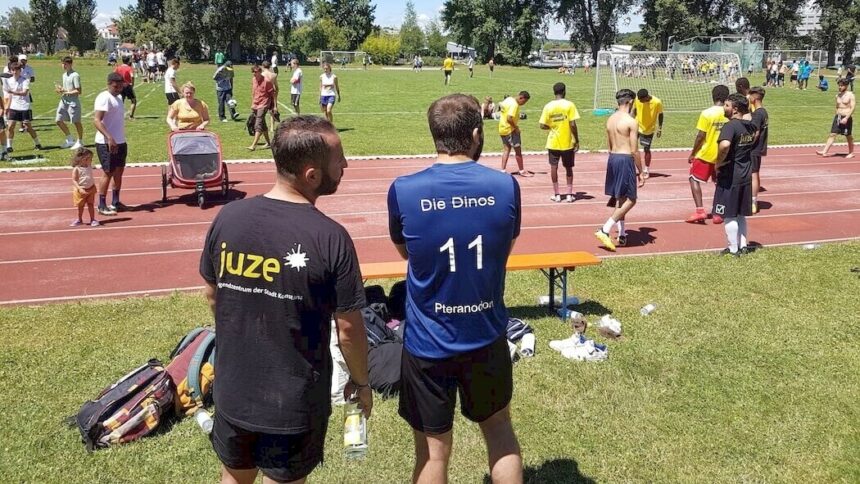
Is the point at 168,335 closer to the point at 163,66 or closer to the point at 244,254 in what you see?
the point at 244,254

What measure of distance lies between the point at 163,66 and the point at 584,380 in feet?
133

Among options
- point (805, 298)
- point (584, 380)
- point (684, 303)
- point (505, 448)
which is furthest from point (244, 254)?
point (805, 298)

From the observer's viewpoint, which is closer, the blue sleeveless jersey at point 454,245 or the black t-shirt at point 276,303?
the black t-shirt at point 276,303

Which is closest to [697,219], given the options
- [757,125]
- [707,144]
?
[707,144]

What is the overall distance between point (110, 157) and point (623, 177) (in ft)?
23.5

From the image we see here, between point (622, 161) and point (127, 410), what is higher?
point (622, 161)

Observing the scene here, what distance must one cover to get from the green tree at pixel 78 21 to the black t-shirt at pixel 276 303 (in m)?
100.0

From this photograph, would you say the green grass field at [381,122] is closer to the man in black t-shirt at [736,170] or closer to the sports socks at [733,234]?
the man in black t-shirt at [736,170]

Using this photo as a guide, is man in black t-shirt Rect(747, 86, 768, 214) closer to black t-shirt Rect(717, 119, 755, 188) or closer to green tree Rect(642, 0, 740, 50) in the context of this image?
black t-shirt Rect(717, 119, 755, 188)

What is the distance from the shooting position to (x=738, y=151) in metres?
8.48

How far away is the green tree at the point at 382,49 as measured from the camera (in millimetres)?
79062

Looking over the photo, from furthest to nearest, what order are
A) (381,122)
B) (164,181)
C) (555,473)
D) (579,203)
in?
(381,122), (579,203), (164,181), (555,473)

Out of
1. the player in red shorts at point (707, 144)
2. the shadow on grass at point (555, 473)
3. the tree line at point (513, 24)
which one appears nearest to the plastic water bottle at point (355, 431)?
the shadow on grass at point (555, 473)

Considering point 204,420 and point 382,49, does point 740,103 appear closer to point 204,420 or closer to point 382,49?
point 204,420
